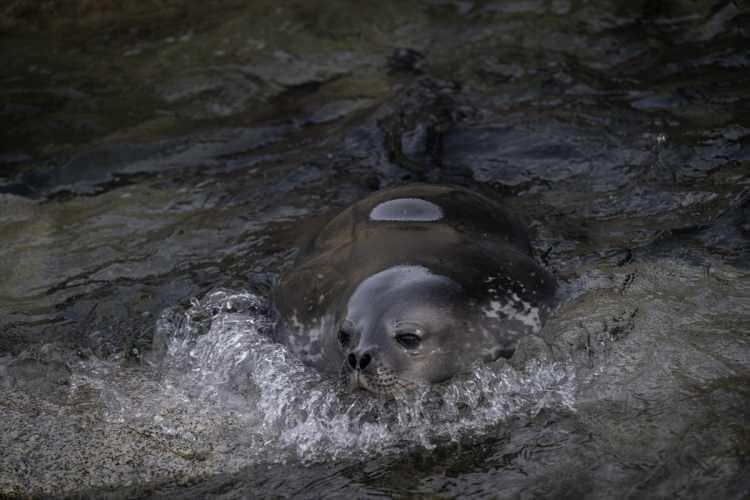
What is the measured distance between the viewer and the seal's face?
4680 mm

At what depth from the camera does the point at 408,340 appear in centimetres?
477

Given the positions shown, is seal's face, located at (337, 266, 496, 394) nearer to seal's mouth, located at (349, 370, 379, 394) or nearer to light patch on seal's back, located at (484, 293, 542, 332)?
seal's mouth, located at (349, 370, 379, 394)

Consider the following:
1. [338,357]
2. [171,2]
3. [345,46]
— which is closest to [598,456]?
[338,357]

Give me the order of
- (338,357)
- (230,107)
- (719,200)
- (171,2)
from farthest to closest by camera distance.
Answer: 1. (171,2)
2. (230,107)
3. (719,200)
4. (338,357)

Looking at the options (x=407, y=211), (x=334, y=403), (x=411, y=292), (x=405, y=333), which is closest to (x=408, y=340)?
(x=405, y=333)

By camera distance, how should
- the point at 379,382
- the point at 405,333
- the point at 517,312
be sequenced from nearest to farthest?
the point at 379,382, the point at 405,333, the point at 517,312

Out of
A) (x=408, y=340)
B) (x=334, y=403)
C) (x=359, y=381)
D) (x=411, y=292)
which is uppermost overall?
(x=411, y=292)

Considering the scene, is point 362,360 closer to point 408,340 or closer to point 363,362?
point 363,362

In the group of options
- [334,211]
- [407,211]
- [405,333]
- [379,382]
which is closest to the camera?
[379,382]

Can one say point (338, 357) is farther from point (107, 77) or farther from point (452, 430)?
point (107, 77)

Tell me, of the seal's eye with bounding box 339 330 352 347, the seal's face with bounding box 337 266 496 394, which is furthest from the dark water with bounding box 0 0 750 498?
the seal's eye with bounding box 339 330 352 347

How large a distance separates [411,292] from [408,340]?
233 mm

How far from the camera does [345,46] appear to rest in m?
9.12

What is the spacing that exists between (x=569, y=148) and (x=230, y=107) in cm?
269
